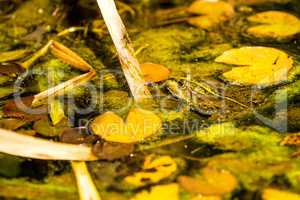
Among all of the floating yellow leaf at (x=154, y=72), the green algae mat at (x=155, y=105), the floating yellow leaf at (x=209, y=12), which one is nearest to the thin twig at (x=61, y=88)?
the green algae mat at (x=155, y=105)

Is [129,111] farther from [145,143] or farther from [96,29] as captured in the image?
[96,29]

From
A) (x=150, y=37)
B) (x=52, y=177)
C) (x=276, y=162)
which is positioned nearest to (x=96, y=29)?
(x=150, y=37)

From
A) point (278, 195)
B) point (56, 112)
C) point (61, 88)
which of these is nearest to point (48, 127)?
point (56, 112)

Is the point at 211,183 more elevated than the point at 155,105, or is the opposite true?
the point at 155,105

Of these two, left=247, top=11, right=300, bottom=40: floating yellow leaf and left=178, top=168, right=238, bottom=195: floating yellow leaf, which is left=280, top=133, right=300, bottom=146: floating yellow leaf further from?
left=247, top=11, right=300, bottom=40: floating yellow leaf

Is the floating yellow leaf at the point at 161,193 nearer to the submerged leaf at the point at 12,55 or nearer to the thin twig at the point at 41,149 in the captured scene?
the thin twig at the point at 41,149

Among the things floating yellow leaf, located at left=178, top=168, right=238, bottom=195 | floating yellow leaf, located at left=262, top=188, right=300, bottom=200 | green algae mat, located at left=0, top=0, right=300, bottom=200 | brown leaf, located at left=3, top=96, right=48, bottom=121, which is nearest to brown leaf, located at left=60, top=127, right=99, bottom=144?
green algae mat, located at left=0, top=0, right=300, bottom=200

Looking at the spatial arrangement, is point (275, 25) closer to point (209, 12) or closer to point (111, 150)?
point (209, 12)
